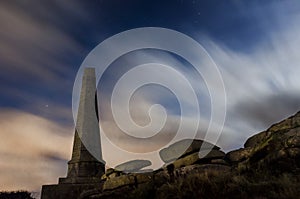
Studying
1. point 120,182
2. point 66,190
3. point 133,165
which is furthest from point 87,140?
point 120,182

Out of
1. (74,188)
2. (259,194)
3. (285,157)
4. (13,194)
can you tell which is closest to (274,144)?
(285,157)

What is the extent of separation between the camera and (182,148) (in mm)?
17203

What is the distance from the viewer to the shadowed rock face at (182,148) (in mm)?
16844

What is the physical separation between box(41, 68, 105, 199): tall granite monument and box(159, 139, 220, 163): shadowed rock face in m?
8.37

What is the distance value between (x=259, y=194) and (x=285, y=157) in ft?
10.8

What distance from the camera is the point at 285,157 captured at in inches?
487

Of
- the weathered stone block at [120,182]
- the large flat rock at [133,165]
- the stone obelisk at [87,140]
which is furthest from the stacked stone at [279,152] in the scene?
the stone obelisk at [87,140]

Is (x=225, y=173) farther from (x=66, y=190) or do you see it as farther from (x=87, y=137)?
(x=87, y=137)

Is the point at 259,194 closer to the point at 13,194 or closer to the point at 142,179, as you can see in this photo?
the point at 142,179

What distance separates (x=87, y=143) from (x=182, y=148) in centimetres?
1239

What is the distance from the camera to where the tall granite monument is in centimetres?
2554

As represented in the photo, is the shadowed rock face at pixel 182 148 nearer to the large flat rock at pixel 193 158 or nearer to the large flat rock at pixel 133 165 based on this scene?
the large flat rock at pixel 193 158

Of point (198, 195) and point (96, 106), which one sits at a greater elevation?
point (96, 106)

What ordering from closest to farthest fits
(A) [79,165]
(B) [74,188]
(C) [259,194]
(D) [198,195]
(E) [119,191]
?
(C) [259,194]
(D) [198,195]
(E) [119,191]
(B) [74,188]
(A) [79,165]
